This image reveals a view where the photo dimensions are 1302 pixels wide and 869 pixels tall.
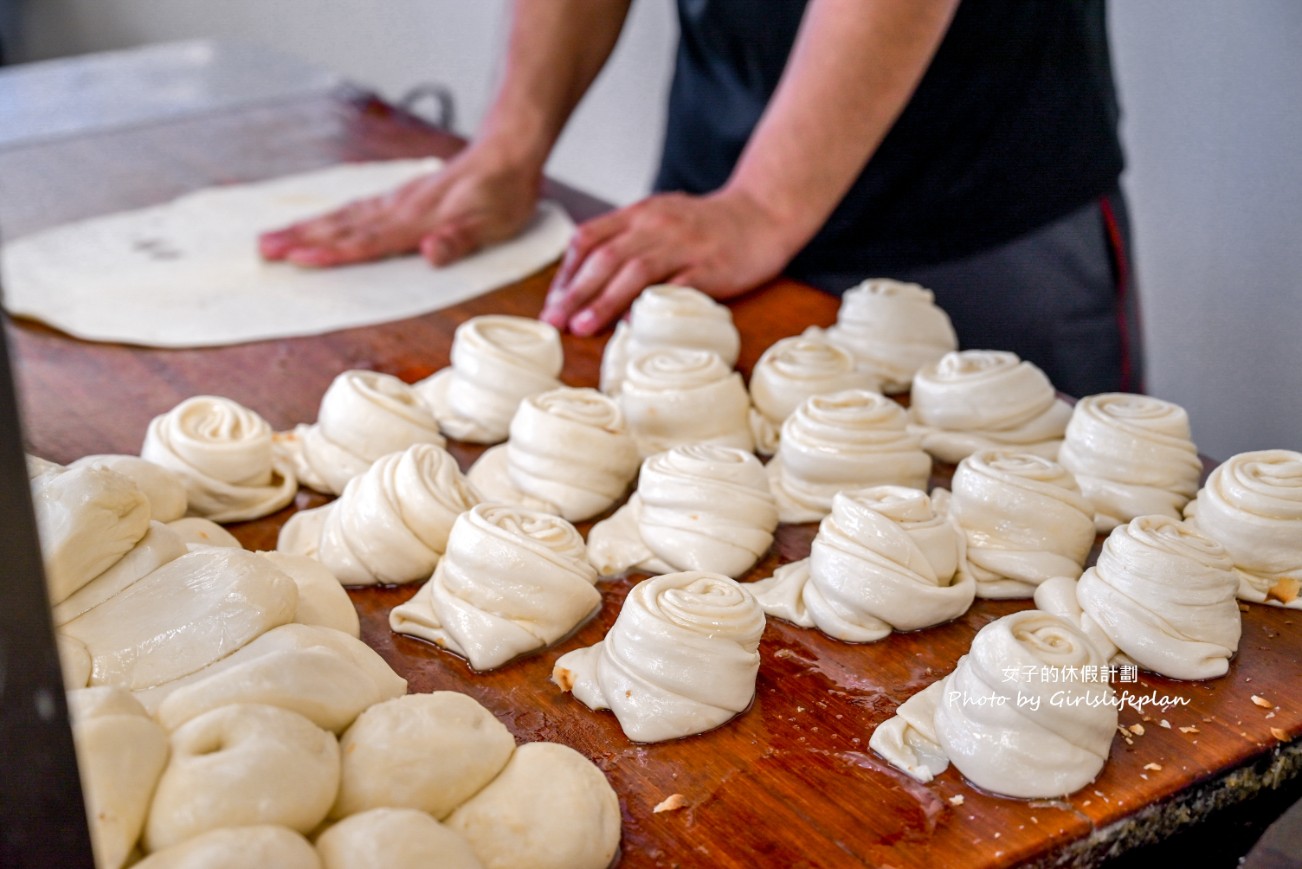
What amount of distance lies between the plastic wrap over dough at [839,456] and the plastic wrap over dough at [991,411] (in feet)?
→ 0.39

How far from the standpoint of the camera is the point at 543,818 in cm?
129

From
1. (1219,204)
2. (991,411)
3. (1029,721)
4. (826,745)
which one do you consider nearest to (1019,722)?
(1029,721)

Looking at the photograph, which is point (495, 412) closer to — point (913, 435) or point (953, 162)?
point (913, 435)

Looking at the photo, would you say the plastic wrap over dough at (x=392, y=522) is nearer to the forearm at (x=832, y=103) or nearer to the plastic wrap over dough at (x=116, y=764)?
the plastic wrap over dough at (x=116, y=764)

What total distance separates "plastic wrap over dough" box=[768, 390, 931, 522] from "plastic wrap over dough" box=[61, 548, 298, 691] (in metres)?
0.79

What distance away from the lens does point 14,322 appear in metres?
2.59

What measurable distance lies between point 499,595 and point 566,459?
0.35 m

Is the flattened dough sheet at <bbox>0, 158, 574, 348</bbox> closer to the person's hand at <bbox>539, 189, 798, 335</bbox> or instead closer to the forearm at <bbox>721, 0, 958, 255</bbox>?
the person's hand at <bbox>539, 189, 798, 335</bbox>

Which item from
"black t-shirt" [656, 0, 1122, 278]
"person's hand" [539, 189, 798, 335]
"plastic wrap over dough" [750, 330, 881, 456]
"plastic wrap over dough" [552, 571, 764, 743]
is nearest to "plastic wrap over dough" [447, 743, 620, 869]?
"plastic wrap over dough" [552, 571, 764, 743]

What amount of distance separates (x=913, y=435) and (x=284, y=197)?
74.9 inches

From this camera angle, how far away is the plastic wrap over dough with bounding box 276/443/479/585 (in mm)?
1771

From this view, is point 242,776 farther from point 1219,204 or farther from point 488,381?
point 1219,204

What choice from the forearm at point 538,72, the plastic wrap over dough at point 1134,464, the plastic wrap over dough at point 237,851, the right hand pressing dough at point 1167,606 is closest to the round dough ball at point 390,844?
the plastic wrap over dough at point 237,851

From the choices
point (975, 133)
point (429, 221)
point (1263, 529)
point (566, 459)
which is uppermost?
point (975, 133)
